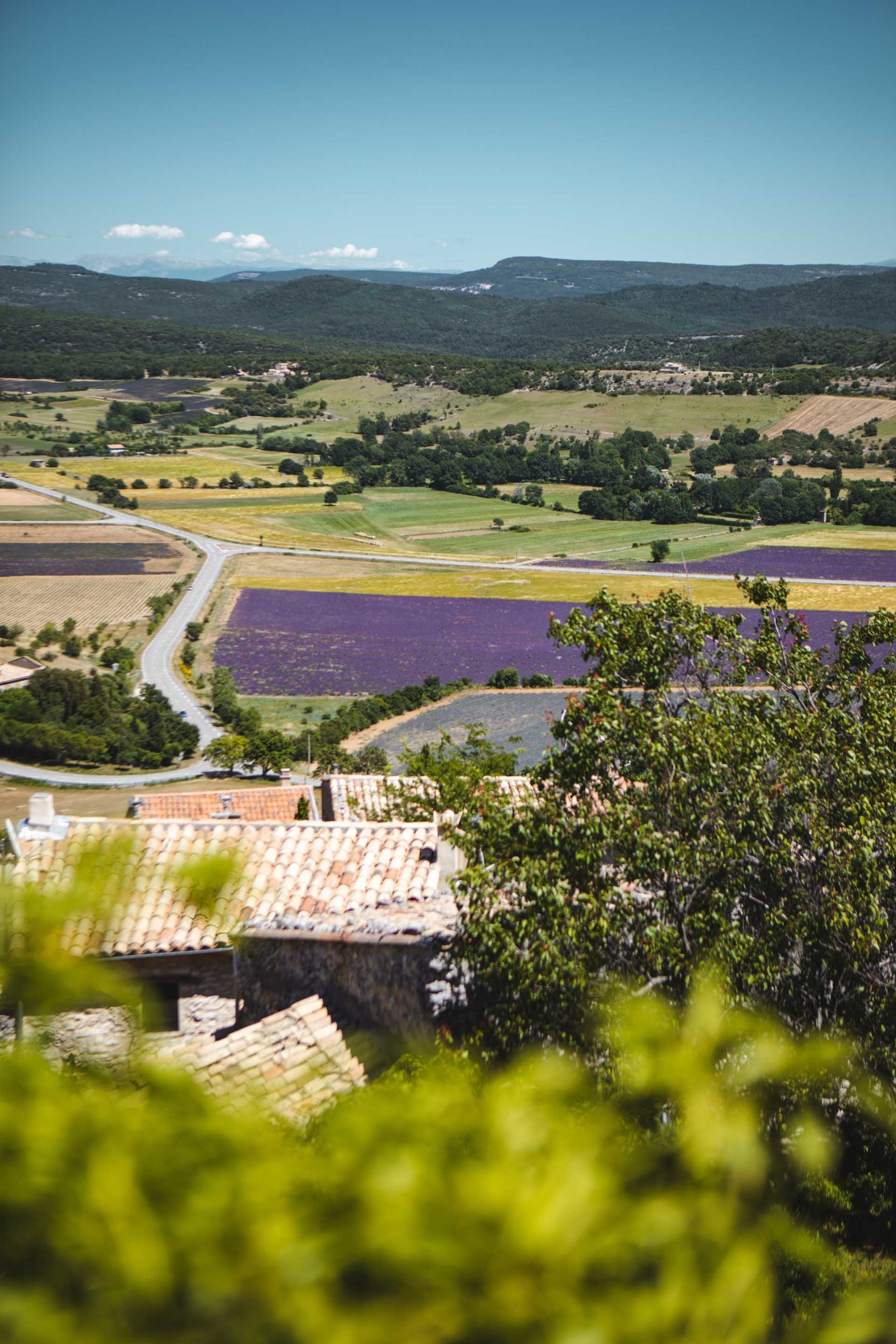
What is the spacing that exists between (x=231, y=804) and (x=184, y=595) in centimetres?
5379

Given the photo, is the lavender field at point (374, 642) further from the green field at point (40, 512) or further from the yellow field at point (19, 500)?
the yellow field at point (19, 500)

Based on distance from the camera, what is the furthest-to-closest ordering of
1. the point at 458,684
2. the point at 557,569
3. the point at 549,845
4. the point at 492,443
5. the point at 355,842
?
the point at 492,443
the point at 557,569
the point at 458,684
the point at 355,842
the point at 549,845

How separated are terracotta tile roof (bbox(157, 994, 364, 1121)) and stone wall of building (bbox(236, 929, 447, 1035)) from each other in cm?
26

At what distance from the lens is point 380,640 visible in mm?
65812

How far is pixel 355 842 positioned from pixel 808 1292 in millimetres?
11875

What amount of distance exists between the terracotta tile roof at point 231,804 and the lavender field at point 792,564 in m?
58.6

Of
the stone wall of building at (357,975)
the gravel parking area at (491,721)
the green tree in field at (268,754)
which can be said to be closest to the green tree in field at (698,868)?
the stone wall of building at (357,975)

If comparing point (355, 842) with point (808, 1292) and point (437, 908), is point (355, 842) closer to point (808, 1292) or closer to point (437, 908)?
point (437, 908)

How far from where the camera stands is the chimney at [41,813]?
728 inches

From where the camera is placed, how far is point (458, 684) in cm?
5531

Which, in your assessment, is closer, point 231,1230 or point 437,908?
point 231,1230

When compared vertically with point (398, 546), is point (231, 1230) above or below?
above

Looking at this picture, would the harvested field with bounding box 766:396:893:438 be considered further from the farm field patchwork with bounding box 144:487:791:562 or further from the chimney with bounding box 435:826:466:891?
the chimney with bounding box 435:826:466:891

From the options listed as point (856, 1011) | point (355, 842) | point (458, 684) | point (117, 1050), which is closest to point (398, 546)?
point (458, 684)
